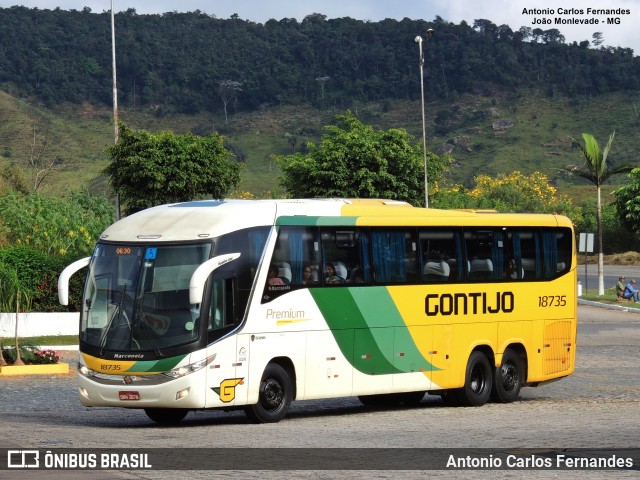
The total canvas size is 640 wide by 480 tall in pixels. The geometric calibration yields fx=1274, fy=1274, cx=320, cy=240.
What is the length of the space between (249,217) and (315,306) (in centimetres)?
181

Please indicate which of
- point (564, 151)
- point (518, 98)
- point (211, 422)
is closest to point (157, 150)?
point (211, 422)

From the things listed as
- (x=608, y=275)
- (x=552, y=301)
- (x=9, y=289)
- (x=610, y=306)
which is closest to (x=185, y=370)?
(x=552, y=301)

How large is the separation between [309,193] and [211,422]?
46.7 m

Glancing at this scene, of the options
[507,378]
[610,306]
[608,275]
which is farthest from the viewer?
[608,275]

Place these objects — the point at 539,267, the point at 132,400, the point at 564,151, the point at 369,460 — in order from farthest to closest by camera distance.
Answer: the point at 564,151, the point at 539,267, the point at 132,400, the point at 369,460

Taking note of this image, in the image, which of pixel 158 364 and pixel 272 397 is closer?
pixel 158 364

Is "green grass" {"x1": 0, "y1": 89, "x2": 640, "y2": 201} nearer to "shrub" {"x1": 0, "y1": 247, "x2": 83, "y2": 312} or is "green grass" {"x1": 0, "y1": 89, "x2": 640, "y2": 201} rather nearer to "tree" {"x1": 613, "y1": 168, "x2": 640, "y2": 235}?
"tree" {"x1": 613, "y1": 168, "x2": 640, "y2": 235}

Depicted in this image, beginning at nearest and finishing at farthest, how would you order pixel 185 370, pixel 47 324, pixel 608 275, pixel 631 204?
1. pixel 185 370
2. pixel 47 324
3. pixel 608 275
4. pixel 631 204

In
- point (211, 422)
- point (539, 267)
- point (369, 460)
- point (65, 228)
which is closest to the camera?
point (369, 460)

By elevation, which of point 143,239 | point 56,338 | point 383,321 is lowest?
point 56,338

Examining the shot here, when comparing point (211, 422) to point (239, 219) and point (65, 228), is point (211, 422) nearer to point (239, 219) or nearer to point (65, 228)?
point (239, 219)

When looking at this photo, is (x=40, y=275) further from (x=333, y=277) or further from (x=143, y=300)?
(x=143, y=300)

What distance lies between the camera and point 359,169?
64.2 metres

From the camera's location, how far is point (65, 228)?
4462 centimetres
